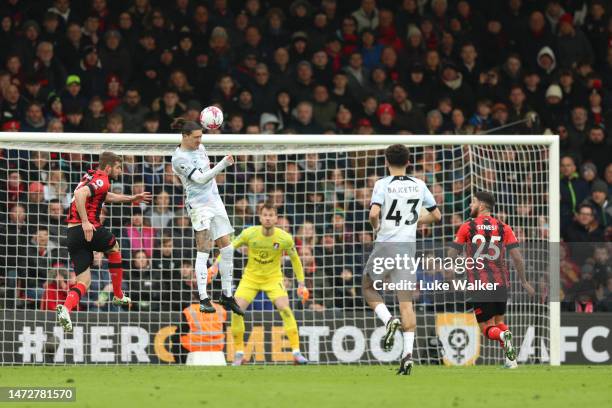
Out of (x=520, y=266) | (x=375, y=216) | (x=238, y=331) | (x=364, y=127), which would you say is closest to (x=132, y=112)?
(x=364, y=127)

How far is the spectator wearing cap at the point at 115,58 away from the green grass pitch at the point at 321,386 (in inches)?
241

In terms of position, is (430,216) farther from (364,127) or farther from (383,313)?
Result: (364,127)

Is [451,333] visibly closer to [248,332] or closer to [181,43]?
[248,332]

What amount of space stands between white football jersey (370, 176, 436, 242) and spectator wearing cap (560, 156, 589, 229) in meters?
6.22

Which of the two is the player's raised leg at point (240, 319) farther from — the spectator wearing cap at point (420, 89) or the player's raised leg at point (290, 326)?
the spectator wearing cap at point (420, 89)

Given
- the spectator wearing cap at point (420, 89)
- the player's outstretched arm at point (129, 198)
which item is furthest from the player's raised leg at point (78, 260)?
the spectator wearing cap at point (420, 89)

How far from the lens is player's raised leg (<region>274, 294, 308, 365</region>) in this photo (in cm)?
1555

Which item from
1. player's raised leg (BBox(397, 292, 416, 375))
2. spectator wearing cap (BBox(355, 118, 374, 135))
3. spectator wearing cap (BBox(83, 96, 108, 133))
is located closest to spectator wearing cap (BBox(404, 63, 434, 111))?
spectator wearing cap (BBox(355, 118, 374, 135))

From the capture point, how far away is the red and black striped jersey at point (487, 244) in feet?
46.9

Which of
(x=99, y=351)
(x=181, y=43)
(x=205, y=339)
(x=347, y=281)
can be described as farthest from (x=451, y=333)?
(x=181, y=43)

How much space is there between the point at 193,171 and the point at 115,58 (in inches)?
238

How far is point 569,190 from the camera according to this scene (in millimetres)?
18984

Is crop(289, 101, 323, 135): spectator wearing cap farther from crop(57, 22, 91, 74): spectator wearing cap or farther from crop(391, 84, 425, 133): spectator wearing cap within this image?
crop(57, 22, 91, 74): spectator wearing cap

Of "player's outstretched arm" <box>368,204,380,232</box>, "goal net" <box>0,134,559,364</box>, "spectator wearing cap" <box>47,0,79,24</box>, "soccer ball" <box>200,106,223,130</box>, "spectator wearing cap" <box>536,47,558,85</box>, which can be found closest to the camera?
"player's outstretched arm" <box>368,204,380,232</box>
